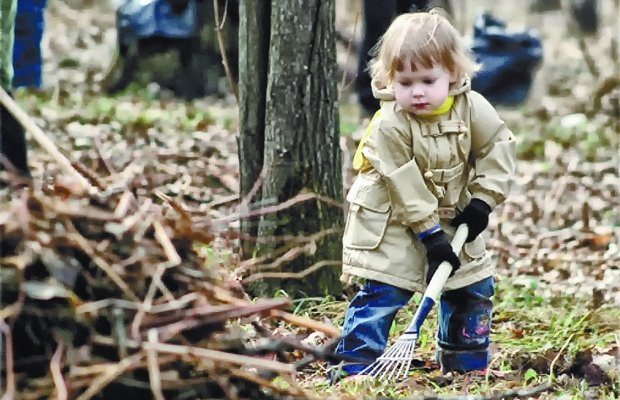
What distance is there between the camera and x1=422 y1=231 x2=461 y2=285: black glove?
4.01m

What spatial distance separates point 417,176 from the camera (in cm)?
403

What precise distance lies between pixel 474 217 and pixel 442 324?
0.51m

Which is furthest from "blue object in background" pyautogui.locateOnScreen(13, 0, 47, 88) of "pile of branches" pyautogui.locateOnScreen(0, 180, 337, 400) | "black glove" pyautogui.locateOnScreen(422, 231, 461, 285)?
"pile of branches" pyautogui.locateOnScreen(0, 180, 337, 400)

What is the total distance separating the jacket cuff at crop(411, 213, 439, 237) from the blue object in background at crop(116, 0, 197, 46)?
8434 millimetres

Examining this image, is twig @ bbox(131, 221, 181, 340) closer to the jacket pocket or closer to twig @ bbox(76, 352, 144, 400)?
twig @ bbox(76, 352, 144, 400)

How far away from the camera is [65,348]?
2770mm

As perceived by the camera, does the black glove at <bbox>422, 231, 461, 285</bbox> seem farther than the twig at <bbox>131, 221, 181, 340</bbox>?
Yes

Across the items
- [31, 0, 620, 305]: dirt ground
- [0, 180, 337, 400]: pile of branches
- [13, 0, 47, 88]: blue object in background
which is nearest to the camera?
[0, 180, 337, 400]: pile of branches

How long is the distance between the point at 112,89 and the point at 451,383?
28.4 ft

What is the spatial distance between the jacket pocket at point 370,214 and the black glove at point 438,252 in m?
0.17

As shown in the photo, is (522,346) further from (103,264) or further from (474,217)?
(103,264)

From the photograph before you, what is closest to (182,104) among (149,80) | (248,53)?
(149,80)

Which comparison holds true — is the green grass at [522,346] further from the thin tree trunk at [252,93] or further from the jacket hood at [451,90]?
the jacket hood at [451,90]

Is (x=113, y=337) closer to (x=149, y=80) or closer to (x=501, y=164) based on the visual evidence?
(x=501, y=164)
